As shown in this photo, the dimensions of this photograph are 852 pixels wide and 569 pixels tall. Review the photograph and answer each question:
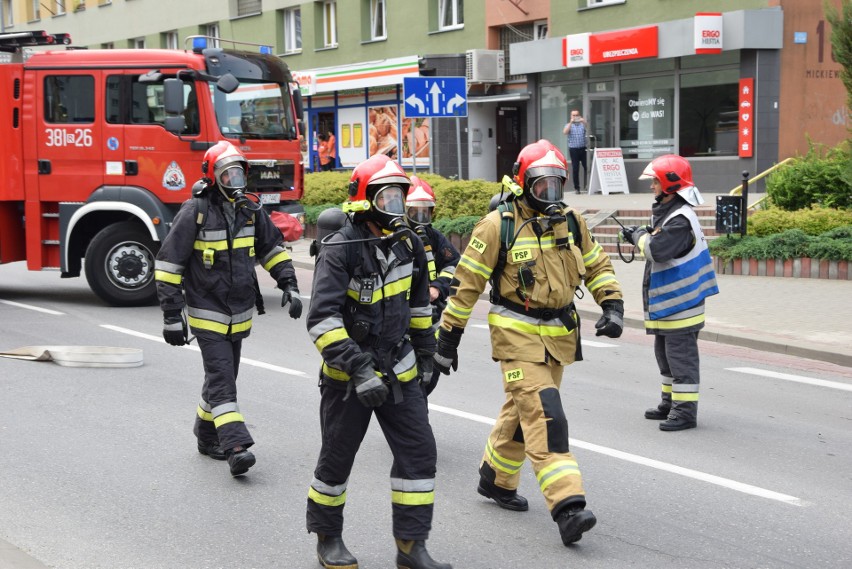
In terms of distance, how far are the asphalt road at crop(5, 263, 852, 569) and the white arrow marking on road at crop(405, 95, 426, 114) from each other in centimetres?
823

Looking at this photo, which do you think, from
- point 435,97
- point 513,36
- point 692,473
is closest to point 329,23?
point 513,36

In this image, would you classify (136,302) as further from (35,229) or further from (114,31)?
(114,31)

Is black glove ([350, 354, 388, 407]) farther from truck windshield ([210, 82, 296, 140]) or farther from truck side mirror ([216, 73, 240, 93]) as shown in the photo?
truck windshield ([210, 82, 296, 140])

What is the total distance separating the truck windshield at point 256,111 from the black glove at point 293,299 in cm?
674

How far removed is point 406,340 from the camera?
490 cm

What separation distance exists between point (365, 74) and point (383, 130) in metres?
1.72

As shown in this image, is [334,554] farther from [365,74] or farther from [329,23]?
[329,23]

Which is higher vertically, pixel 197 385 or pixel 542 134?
pixel 542 134

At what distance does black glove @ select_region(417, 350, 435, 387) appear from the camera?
16.3 feet

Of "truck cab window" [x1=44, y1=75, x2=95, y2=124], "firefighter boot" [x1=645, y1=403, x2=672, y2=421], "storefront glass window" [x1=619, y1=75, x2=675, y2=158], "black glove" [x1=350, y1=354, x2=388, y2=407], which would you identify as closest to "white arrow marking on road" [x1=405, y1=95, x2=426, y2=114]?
"truck cab window" [x1=44, y1=75, x2=95, y2=124]

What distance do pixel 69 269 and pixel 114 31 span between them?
34.6 metres

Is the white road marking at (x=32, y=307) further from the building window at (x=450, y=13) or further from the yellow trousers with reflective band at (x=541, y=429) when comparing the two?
the building window at (x=450, y=13)

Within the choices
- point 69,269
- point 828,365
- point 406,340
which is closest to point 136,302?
point 69,269

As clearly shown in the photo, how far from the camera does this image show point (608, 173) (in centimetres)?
2478
